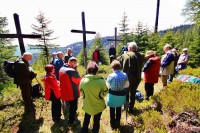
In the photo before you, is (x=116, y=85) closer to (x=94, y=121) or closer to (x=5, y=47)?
(x=94, y=121)

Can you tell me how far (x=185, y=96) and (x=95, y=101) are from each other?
254 cm

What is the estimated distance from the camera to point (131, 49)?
5941mm

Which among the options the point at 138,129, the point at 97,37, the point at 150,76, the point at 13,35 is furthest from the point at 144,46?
the point at 97,37

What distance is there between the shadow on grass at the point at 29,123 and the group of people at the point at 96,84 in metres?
0.41

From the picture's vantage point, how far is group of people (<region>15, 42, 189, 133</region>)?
4660 mm

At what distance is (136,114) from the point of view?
6.14m

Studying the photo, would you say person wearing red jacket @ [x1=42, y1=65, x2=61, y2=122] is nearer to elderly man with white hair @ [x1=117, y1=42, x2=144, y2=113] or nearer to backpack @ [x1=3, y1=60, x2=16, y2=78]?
backpack @ [x1=3, y1=60, x2=16, y2=78]

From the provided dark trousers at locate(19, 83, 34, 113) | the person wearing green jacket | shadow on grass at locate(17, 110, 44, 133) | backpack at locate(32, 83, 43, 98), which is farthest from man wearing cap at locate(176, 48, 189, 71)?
dark trousers at locate(19, 83, 34, 113)

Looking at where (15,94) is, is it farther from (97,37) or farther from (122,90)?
(97,37)

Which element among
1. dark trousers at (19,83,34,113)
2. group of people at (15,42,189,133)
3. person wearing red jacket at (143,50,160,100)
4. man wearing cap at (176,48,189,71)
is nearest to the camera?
group of people at (15,42,189,133)

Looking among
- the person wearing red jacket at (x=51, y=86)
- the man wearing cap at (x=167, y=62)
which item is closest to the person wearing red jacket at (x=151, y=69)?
the man wearing cap at (x=167, y=62)

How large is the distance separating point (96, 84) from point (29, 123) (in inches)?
122

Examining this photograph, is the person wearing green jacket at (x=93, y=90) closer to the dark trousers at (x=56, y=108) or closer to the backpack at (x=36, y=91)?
the dark trousers at (x=56, y=108)

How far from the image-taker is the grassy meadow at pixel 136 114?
432 cm
